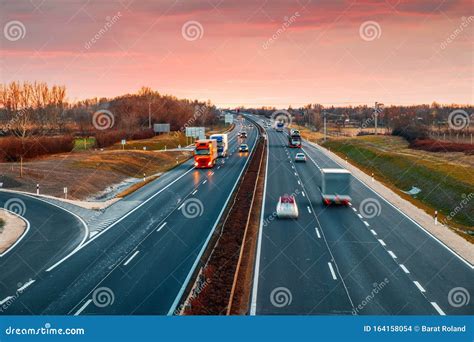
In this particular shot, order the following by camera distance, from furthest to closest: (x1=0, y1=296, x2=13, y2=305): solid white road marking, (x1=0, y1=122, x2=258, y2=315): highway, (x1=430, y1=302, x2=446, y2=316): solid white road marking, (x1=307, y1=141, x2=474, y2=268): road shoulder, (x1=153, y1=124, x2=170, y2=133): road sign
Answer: (x1=153, y1=124, x2=170, y2=133): road sign
(x1=307, y1=141, x2=474, y2=268): road shoulder
(x1=0, y1=296, x2=13, y2=305): solid white road marking
(x1=0, y1=122, x2=258, y2=315): highway
(x1=430, y1=302, x2=446, y2=316): solid white road marking

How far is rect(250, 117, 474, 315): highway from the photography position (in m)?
17.2

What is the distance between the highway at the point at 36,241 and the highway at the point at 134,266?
2.68 ft

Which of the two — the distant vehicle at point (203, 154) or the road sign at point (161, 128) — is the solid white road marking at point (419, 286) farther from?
the road sign at point (161, 128)

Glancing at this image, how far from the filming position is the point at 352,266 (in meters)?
21.5

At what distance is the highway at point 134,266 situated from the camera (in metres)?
17.0

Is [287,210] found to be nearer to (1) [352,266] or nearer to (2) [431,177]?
(1) [352,266]

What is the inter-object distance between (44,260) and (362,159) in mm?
56542

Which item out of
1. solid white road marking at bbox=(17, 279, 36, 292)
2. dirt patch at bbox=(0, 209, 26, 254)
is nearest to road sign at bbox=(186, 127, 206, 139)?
dirt patch at bbox=(0, 209, 26, 254)

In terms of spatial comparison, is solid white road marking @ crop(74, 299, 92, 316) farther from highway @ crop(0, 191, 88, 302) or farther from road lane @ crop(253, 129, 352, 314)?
road lane @ crop(253, 129, 352, 314)

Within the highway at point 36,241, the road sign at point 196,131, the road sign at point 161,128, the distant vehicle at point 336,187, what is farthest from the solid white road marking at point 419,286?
the road sign at point 161,128

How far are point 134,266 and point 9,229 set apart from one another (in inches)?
452

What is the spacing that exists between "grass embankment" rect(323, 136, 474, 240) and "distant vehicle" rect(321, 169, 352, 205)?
642cm

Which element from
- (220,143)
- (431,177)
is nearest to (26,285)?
(431,177)

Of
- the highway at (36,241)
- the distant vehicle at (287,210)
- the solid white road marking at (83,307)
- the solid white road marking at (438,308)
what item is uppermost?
the distant vehicle at (287,210)
